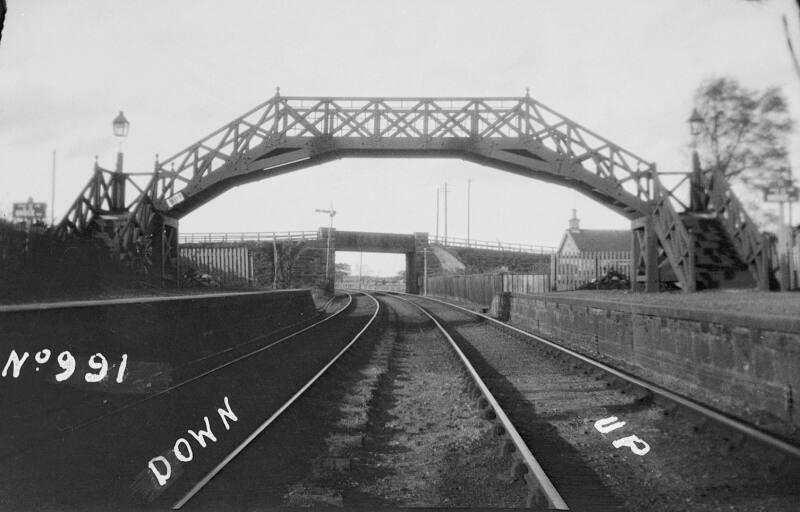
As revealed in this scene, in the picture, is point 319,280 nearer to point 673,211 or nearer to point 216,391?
point 673,211

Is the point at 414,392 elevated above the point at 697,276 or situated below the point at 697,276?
below

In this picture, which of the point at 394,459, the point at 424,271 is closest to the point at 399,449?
the point at 394,459

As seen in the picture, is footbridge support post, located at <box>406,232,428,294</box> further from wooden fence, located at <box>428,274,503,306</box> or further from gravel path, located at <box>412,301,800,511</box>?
gravel path, located at <box>412,301,800,511</box>

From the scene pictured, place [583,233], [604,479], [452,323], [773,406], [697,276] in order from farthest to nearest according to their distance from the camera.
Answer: [583,233], [452,323], [697,276], [773,406], [604,479]

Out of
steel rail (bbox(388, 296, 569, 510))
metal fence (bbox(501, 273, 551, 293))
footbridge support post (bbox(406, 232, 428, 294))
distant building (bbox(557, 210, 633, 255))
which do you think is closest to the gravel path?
steel rail (bbox(388, 296, 569, 510))

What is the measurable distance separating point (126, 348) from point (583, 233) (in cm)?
6545

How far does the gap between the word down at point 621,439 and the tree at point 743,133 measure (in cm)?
534

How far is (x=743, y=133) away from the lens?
44.9ft

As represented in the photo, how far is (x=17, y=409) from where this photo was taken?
17.9ft

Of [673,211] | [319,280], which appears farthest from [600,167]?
[319,280]

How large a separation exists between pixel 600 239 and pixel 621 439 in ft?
217

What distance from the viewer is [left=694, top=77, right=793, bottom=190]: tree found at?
10938 millimetres

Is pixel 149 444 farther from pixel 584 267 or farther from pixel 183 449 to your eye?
pixel 584 267

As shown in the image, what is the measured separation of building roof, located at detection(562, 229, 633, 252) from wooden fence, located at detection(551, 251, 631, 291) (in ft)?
129
